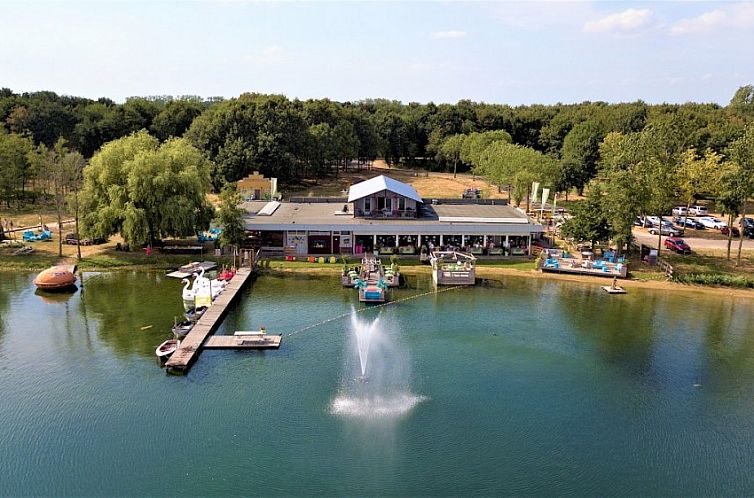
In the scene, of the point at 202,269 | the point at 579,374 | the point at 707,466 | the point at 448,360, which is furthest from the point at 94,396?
the point at 707,466

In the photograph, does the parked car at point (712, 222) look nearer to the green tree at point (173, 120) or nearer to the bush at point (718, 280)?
the bush at point (718, 280)

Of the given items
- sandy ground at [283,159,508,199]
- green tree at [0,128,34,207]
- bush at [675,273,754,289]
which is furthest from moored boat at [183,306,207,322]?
sandy ground at [283,159,508,199]

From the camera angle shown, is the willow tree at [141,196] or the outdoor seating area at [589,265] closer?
the outdoor seating area at [589,265]

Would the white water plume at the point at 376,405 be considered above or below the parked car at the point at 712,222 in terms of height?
below

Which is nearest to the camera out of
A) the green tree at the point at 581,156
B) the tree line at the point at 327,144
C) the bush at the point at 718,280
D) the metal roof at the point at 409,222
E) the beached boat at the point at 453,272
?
the bush at the point at 718,280

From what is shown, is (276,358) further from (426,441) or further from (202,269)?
(202,269)

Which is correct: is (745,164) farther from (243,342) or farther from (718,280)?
(243,342)

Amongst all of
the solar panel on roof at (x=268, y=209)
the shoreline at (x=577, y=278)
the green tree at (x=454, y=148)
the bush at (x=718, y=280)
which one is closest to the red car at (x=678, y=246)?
the bush at (x=718, y=280)
